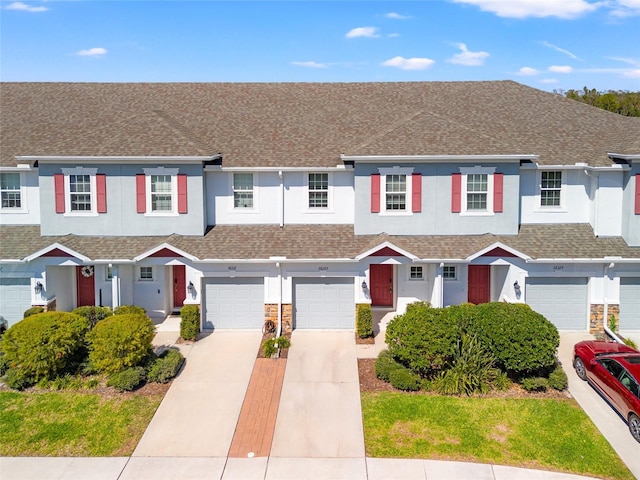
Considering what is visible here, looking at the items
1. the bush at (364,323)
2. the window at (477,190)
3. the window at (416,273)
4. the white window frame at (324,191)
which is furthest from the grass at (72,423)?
the window at (477,190)

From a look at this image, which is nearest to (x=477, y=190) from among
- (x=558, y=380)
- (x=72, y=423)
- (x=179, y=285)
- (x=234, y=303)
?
(x=558, y=380)

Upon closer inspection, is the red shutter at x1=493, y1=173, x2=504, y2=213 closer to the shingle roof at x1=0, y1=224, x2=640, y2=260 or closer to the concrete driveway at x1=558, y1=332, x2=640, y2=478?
the shingle roof at x1=0, y1=224, x2=640, y2=260

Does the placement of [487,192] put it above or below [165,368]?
above

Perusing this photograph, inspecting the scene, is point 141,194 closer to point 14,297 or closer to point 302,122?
point 14,297

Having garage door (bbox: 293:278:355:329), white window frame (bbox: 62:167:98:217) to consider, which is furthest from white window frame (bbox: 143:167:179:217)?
garage door (bbox: 293:278:355:329)

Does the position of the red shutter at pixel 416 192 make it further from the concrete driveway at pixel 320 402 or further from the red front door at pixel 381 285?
the concrete driveway at pixel 320 402

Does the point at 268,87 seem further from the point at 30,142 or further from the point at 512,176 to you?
the point at 512,176
